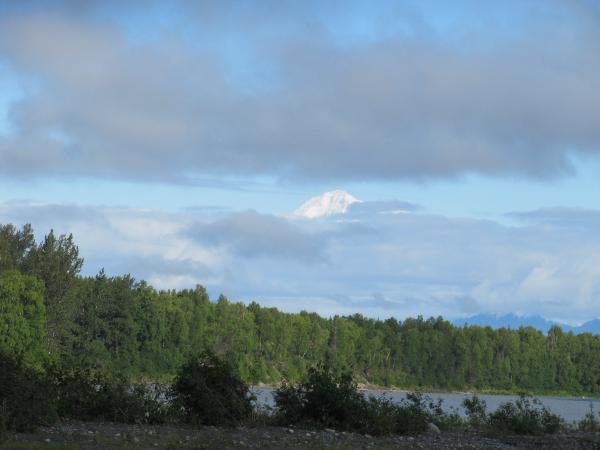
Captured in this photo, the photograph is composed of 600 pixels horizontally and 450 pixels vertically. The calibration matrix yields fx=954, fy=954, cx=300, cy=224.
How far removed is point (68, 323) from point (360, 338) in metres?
92.5

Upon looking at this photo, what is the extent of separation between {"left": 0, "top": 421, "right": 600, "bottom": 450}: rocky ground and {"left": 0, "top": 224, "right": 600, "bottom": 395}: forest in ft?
15.2

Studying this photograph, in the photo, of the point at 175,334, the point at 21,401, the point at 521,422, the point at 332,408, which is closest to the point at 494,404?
the point at 175,334

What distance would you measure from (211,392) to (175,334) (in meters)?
121

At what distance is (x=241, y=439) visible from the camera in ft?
77.9

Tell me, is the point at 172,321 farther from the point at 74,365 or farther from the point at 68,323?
the point at 74,365

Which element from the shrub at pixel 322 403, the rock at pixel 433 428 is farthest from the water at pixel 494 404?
the rock at pixel 433 428

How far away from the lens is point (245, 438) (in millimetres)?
24031

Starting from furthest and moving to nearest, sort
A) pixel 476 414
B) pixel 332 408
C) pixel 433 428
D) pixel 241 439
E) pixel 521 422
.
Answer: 1. pixel 476 414
2. pixel 521 422
3. pixel 433 428
4. pixel 332 408
5. pixel 241 439

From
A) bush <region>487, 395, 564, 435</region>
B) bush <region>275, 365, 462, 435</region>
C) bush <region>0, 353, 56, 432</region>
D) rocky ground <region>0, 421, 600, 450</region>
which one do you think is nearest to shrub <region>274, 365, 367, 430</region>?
Result: bush <region>275, 365, 462, 435</region>

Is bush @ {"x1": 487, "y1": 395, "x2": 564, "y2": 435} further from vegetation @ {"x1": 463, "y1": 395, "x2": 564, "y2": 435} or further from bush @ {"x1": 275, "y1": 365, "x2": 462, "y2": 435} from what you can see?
bush @ {"x1": 275, "y1": 365, "x2": 462, "y2": 435}

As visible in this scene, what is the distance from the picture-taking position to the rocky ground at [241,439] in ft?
71.2

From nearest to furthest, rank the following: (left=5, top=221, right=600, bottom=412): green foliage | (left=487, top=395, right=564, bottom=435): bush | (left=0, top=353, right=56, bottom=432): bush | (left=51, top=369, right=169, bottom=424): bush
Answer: (left=0, top=353, right=56, bottom=432): bush < (left=51, top=369, right=169, bottom=424): bush < (left=487, top=395, right=564, bottom=435): bush < (left=5, top=221, right=600, bottom=412): green foliage

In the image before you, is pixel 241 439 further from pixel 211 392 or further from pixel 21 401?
pixel 21 401

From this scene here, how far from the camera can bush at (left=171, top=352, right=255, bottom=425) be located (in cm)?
2642
